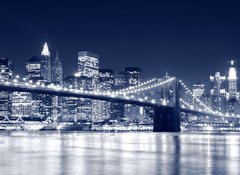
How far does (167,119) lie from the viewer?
8294cm

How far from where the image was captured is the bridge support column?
271 feet

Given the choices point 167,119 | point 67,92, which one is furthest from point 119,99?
point 167,119

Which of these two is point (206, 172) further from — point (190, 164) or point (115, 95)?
point (115, 95)

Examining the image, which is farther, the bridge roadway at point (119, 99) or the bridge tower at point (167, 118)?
the bridge tower at point (167, 118)

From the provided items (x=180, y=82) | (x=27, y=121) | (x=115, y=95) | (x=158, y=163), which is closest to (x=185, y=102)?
(x=180, y=82)

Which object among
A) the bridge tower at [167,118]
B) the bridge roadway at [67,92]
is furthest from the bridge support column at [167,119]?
the bridge roadway at [67,92]

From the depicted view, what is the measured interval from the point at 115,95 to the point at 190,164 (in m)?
59.3

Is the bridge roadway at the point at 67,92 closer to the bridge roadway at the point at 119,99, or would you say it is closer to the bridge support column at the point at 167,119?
the bridge roadway at the point at 119,99

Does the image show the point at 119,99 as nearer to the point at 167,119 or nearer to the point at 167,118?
the point at 167,119

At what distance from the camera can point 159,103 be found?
83188 mm

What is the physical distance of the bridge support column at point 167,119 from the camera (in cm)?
8275

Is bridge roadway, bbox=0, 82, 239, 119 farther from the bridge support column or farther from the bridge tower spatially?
the bridge support column

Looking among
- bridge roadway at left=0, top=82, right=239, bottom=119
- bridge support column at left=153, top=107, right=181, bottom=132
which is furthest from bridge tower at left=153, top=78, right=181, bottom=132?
bridge roadway at left=0, top=82, right=239, bottom=119

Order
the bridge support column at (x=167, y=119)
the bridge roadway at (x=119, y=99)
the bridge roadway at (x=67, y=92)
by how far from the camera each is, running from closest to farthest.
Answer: the bridge roadway at (x=67, y=92), the bridge roadway at (x=119, y=99), the bridge support column at (x=167, y=119)
